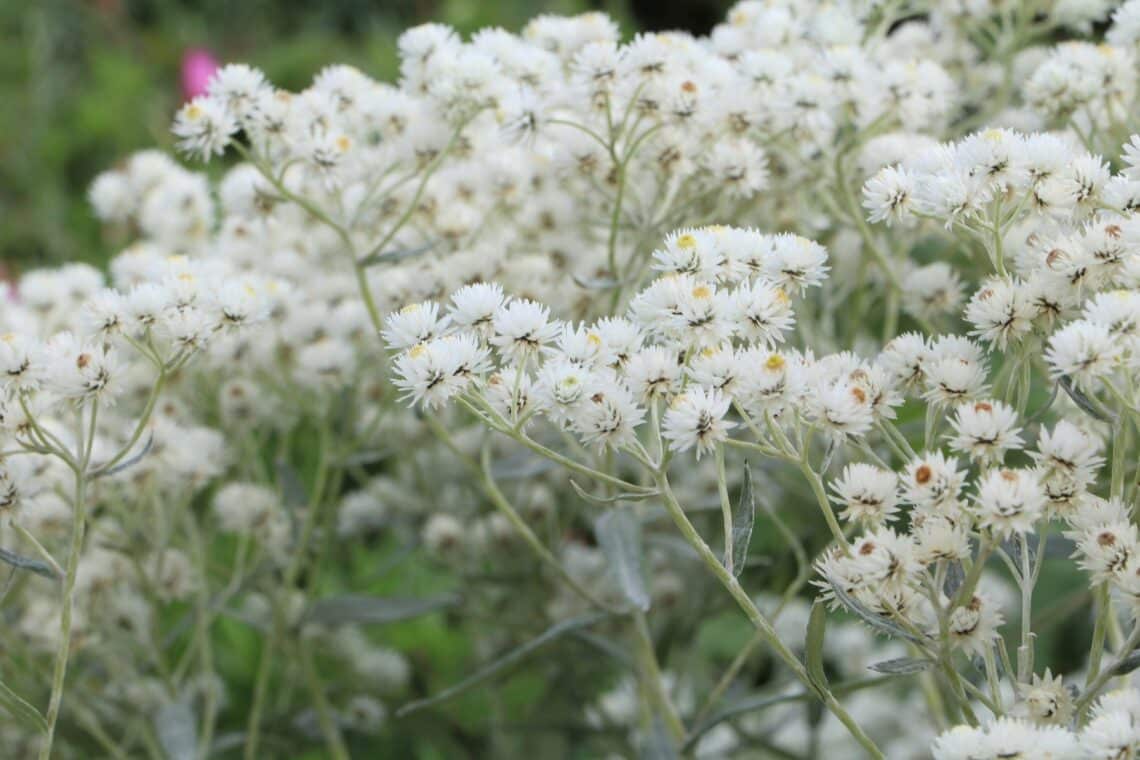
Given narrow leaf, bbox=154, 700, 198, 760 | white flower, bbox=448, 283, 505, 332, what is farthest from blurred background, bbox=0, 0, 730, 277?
white flower, bbox=448, 283, 505, 332

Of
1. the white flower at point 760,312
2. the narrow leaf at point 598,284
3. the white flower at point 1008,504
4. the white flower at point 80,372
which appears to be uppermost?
the white flower at point 80,372

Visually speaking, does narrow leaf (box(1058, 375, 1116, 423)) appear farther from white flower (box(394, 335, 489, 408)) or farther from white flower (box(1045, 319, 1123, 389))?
white flower (box(394, 335, 489, 408))

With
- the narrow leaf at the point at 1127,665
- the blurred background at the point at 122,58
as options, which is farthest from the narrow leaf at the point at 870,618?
the blurred background at the point at 122,58

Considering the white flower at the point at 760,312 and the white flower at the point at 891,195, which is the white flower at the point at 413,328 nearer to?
the white flower at the point at 760,312

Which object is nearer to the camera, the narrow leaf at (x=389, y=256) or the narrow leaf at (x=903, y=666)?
the narrow leaf at (x=903, y=666)

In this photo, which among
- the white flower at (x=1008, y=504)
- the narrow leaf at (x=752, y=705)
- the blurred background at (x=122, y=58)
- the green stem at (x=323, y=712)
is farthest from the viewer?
the blurred background at (x=122, y=58)

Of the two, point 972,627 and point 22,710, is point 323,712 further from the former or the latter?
point 972,627

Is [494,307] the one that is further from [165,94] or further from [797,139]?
[165,94]
